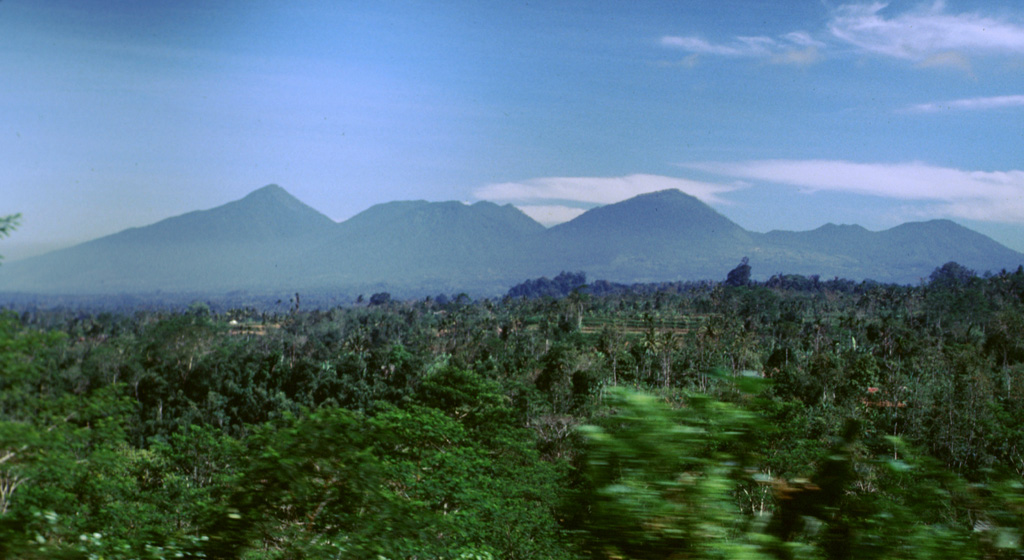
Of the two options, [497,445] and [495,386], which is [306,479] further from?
[495,386]

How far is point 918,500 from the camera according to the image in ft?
5.94

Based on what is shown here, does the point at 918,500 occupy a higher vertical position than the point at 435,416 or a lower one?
higher

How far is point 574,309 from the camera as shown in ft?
195

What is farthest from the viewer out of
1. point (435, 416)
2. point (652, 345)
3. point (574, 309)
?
point (574, 309)

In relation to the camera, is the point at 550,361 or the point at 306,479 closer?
the point at 306,479

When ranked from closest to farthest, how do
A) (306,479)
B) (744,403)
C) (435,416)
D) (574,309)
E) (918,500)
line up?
(918,500)
(744,403)
(306,479)
(435,416)
(574,309)

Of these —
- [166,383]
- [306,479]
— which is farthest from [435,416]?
[166,383]

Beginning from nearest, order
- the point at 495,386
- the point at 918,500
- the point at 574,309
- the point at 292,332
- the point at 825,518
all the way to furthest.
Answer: the point at 825,518, the point at 918,500, the point at 495,386, the point at 292,332, the point at 574,309

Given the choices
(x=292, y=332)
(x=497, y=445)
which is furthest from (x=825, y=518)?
(x=292, y=332)

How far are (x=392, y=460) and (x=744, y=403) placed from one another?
24.3 feet

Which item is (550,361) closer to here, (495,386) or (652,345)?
(652,345)

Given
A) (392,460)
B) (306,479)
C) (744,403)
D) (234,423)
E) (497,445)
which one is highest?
(744,403)

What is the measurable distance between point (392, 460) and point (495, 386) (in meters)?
8.84

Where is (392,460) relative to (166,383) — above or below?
above
